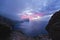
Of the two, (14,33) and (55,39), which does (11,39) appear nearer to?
(14,33)

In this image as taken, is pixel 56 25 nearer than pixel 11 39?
Yes

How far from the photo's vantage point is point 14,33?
759cm

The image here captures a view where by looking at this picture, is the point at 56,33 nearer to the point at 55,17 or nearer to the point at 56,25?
the point at 56,25

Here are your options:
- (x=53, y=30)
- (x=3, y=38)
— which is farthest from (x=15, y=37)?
(x=53, y=30)

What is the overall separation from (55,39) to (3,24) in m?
2.44

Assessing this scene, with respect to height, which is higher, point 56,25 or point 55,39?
point 56,25

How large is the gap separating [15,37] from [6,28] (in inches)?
38.3

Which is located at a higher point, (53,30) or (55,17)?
(55,17)

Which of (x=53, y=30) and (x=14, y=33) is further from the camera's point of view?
(x=14, y=33)

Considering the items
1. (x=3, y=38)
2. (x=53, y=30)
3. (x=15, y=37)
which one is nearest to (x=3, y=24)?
(x=3, y=38)

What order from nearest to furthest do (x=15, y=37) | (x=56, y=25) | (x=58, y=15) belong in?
1. (x=56, y=25)
2. (x=58, y=15)
3. (x=15, y=37)

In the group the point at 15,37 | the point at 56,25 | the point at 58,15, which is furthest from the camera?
the point at 15,37

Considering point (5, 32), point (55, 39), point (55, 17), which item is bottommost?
point (55, 39)

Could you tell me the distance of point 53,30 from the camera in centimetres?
682
